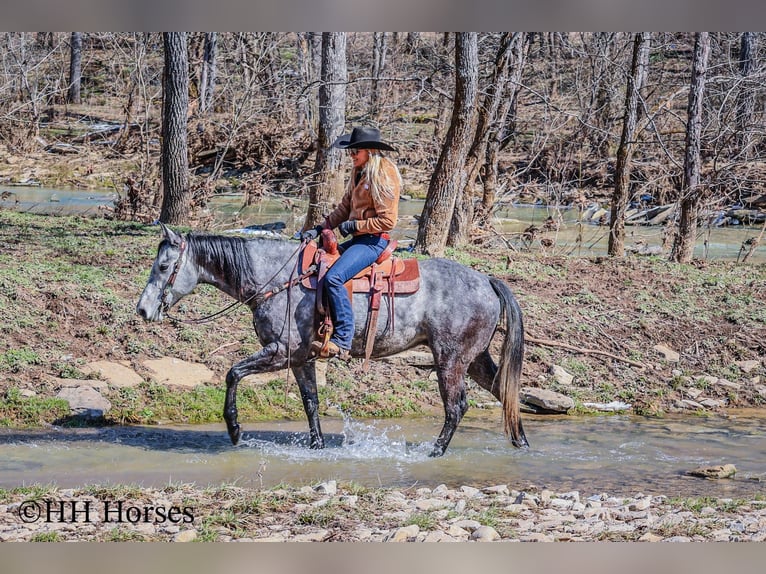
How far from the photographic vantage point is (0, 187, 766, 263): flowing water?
15523 millimetres

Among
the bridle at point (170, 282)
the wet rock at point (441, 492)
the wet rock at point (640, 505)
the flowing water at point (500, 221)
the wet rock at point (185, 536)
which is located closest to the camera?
the wet rock at point (185, 536)

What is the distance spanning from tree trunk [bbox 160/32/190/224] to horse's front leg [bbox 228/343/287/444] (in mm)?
7135

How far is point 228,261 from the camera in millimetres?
7367

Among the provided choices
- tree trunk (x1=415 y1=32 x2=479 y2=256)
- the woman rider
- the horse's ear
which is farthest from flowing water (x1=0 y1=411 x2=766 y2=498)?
tree trunk (x1=415 y1=32 x2=479 y2=256)

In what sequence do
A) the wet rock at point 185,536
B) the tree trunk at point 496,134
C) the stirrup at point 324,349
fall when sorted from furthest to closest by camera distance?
1. the tree trunk at point 496,134
2. the stirrup at point 324,349
3. the wet rock at point 185,536

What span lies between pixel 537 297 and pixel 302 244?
15.4ft

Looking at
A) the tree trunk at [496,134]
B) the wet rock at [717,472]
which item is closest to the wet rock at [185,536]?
the wet rock at [717,472]

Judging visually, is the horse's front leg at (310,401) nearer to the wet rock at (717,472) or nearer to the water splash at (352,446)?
the water splash at (352,446)

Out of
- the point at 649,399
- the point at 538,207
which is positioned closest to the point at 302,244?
the point at 649,399

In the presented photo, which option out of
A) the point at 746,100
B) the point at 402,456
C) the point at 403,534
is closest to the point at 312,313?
the point at 402,456

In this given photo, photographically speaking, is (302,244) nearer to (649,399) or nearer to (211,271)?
(211,271)

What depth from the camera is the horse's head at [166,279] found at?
23.4ft

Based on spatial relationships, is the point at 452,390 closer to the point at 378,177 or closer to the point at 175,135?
the point at 378,177

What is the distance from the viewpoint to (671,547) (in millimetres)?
5484
